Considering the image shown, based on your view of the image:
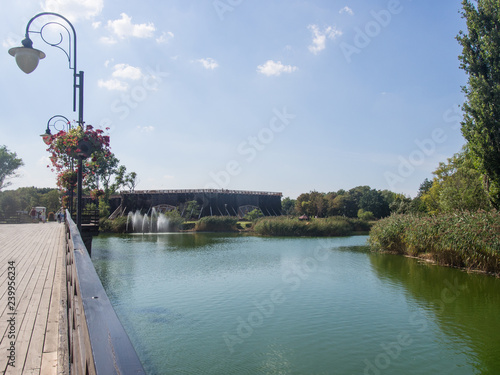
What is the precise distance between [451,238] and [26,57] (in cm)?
1631

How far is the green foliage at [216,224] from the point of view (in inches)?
1598

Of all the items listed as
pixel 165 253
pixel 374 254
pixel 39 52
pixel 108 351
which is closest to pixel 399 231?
pixel 374 254

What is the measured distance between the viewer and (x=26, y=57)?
642cm

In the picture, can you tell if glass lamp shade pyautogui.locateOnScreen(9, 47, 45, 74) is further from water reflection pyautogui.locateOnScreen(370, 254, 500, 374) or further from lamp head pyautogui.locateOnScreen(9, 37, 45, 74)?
water reflection pyautogui.locateOnScreen(370, 254, 500, 374)

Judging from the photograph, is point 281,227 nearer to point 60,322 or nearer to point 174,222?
point 174,222

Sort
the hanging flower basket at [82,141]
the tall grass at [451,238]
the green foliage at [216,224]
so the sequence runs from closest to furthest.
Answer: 1. the hanging flower basket at [82,141]
2. the tall grass at [451,238]
3. the green foliage at [216,224]

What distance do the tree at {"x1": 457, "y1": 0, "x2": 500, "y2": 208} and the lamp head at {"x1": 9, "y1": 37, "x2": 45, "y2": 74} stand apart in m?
16.2

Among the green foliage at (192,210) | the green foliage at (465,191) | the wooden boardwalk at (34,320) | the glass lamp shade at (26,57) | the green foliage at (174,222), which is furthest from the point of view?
the green foliage at (192,210)

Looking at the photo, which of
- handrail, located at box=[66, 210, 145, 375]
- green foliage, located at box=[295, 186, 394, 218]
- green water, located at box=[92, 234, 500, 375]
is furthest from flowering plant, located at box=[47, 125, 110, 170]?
green foliage, located at box=[295, 186, 394, 218]

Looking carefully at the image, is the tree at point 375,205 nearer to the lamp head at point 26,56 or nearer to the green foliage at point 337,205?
the green foliage at point 337,205

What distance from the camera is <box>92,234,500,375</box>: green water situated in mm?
6609

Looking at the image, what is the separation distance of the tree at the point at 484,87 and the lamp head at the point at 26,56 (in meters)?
16.2

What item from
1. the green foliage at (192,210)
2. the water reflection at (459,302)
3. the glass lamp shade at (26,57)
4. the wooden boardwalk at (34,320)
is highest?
the glass lamp shade at (26,57)

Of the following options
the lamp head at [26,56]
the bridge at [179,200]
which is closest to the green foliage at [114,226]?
the bridge at [179,200]
